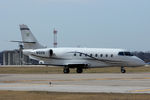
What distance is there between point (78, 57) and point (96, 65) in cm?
269

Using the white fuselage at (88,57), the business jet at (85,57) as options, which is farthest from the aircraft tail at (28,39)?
the white fuselage at (88,57)

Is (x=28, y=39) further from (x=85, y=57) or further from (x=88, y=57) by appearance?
(x=88, y=57)

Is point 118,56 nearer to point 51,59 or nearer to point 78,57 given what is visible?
point 78,57

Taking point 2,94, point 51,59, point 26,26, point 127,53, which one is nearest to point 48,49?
point 51,59

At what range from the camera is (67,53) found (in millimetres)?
55719

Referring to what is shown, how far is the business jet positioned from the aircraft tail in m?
1.29

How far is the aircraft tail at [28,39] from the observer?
5891cm

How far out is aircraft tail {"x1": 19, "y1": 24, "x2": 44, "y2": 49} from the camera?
5891 cm

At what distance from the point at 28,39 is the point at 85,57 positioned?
9726 mm

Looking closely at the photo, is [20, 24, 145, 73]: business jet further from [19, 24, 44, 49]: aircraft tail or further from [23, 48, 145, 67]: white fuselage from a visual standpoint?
[19, 24, 44, 49]: aircraft tail

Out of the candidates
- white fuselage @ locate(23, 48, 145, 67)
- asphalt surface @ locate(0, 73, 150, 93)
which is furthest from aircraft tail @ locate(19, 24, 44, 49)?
asphalt surface @ locate(0, 73, 150, 93)

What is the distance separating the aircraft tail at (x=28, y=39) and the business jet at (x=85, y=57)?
4.24ft

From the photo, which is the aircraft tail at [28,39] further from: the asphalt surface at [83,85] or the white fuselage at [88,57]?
the asphalt surface at [83,85]

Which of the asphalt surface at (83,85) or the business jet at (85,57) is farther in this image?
the business jet at (85,57)
